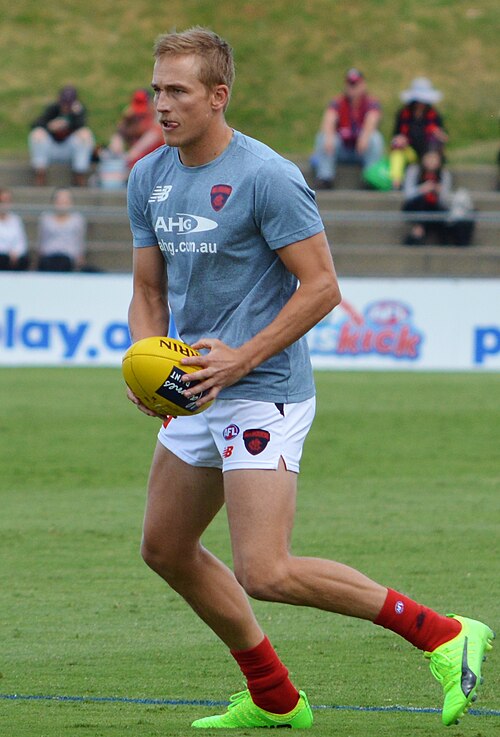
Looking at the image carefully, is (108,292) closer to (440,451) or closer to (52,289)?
(52,289)

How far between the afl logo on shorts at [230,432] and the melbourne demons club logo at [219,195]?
0.76 meters

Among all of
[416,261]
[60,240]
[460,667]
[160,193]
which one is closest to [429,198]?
[416,261]

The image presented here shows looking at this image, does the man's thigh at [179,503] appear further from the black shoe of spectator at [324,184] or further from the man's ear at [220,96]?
the black shoe of spectator at [324,184]

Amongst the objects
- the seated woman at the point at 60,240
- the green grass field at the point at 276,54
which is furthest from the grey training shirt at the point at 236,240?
the green grass field at the point at 276,54

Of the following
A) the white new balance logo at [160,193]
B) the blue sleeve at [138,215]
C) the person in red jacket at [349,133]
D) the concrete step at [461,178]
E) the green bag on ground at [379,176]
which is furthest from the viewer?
the concrete step at [461,178]

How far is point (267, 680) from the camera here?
506 centimetres

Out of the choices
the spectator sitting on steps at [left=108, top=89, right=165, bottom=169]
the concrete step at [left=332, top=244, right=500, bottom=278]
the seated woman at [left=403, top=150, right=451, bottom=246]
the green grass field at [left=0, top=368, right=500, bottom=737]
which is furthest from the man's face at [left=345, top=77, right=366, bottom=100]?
the green grass field at [left=0, top=368, right=500, bottom=737]

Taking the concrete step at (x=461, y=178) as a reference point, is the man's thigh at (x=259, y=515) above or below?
below

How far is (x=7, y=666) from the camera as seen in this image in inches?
227

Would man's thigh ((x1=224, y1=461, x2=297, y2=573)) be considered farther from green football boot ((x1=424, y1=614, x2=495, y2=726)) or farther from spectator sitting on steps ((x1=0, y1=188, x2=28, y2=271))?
spectator sitting on steps ((x1=0, y1=188, x2=28, y2=271))

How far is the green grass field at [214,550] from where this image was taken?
17.3 feet

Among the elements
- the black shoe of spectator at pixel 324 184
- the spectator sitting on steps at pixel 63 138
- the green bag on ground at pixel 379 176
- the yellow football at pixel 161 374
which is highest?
the spectator sitting on steps at pixel 63 138

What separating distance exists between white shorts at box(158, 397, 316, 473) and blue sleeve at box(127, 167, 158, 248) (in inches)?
27.1

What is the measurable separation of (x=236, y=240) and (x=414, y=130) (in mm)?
18106
